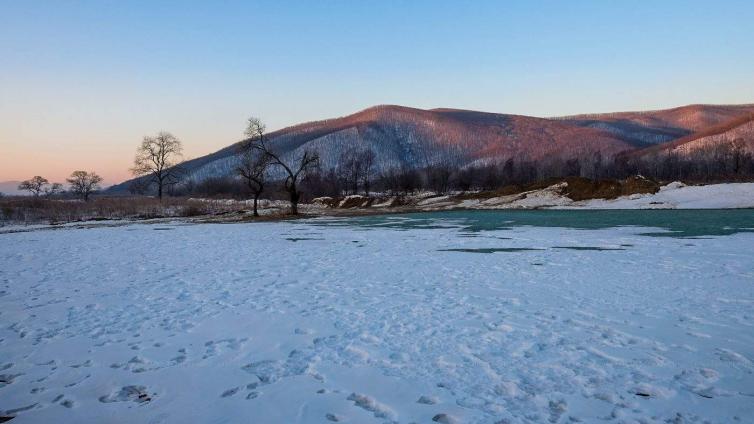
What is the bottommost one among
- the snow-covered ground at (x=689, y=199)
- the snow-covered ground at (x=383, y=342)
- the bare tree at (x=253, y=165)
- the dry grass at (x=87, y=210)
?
the snow-covered ground at (x=383, y=342)

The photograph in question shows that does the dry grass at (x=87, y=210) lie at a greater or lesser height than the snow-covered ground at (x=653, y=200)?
greater

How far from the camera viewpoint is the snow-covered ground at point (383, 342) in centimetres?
473

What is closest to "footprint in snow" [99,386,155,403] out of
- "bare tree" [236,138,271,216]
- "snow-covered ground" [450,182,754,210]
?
"bare tree" [236,138,271,216]

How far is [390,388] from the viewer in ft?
16.9

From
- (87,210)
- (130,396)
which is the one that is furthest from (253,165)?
(130,396)

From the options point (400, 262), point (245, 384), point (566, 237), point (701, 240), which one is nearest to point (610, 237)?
point (566, 237)

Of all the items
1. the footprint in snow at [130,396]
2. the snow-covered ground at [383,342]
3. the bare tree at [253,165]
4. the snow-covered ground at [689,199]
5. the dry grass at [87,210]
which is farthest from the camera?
the snow-covered ground at [689,199]

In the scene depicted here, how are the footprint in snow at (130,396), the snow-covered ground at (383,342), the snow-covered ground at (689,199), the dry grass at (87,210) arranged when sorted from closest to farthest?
the snow-covered ground at (383,342) < the footprint in snow at (130,396) < the dry grass at (87,210) < the snow-covered ground at (689,199)

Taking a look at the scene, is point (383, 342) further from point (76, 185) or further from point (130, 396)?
point (76, 185)

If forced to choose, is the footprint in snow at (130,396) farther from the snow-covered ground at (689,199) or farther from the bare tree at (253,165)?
the snow-covered ground at (689,199)

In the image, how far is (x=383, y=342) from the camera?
6684mm

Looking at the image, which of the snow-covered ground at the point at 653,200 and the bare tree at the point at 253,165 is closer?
the bare tree at the point at 253,165

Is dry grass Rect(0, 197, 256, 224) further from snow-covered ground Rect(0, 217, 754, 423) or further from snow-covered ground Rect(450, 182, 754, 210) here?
snow-covered ground Rect(0, 217, 754, 423)

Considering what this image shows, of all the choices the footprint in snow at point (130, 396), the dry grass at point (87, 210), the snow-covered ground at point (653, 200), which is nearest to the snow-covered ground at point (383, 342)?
the footprint in snow at point (130, 396)
